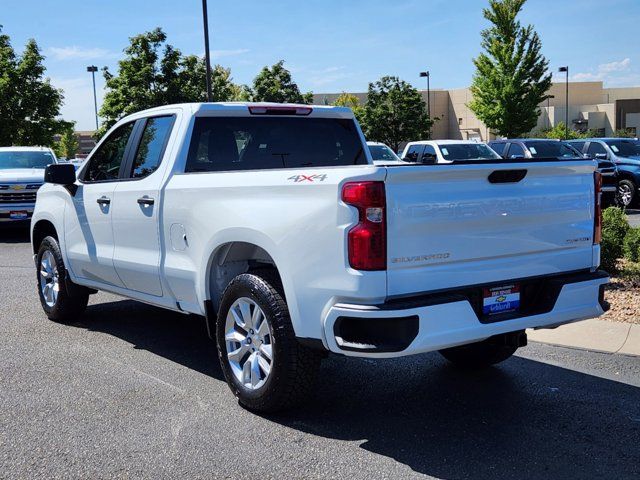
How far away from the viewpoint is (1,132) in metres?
30.7

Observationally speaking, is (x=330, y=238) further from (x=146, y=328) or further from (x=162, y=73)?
(x=162, y=73)

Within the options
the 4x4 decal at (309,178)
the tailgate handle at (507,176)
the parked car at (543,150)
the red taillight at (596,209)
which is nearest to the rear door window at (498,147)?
the parked car at (543,150)

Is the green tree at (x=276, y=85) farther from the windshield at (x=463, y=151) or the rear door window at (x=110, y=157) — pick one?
the rear door window at (x=110, y=157)

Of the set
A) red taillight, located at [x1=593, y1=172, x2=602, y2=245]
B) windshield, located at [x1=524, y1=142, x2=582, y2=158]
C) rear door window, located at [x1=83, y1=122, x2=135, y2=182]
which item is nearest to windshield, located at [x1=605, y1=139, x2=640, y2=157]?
windshield, located at [x1=524, y1=142, x2=582, y2=158]

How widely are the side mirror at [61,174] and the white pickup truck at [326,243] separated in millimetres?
583

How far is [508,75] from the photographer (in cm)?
4531

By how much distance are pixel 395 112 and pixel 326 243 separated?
47.9 metres

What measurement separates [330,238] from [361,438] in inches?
49.5

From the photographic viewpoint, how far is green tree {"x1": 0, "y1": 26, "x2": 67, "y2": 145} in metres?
30.6

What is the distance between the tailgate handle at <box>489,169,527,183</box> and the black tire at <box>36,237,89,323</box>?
15.0 ft

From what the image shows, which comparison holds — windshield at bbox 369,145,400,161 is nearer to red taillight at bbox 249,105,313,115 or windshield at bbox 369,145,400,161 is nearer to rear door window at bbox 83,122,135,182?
rear door window at bbox 83,122,135,182

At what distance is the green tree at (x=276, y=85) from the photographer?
131ft

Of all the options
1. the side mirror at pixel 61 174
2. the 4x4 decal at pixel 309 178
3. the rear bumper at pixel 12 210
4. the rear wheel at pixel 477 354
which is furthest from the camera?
the rear bumper at pixel 12 210

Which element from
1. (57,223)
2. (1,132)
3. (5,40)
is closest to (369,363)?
(57,223)
